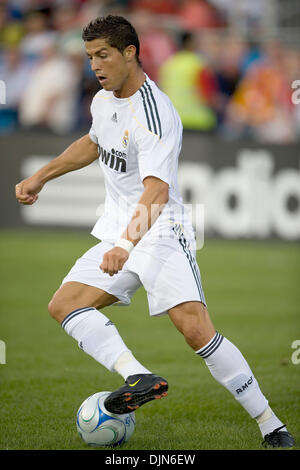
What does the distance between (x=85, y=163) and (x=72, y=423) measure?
5.35ft

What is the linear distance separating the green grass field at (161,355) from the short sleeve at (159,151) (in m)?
1.55

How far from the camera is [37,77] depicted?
46.5ft

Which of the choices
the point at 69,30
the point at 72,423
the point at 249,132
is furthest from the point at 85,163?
the point at 69,30

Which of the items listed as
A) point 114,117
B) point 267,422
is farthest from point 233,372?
point 114,117

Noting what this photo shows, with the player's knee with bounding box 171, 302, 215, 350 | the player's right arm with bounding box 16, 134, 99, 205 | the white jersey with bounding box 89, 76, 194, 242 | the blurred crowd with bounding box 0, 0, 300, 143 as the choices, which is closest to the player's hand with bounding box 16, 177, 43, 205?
the player's right arm with bounding box 16, 134, 99, 205

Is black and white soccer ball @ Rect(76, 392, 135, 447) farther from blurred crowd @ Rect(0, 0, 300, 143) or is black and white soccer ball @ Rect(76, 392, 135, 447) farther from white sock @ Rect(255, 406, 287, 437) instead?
blurred crowd @ Rect(0, 0, 300, 143)

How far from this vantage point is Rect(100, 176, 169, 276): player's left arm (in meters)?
4.54

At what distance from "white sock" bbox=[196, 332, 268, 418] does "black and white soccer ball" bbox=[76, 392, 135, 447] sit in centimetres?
62

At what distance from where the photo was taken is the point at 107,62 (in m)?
4.91

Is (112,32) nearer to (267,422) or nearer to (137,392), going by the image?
(137,392)

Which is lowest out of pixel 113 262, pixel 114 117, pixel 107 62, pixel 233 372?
pixel 233 372

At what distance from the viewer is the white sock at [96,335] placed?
495cm

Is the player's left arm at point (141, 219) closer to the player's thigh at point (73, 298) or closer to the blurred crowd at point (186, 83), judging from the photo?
the player's thigh at point (73, 298)

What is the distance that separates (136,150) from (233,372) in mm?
1374
